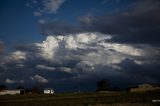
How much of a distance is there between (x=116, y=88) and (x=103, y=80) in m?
9.33

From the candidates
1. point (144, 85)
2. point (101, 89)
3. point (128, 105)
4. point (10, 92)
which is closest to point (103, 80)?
point (101, 89)

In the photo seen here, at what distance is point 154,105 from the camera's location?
4325 cm

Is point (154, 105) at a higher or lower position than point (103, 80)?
lower

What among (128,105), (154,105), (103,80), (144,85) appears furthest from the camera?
(103,80)

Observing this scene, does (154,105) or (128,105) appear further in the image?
(128,105)

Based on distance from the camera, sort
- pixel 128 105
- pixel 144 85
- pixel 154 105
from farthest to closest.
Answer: pixel 144 85
pixel 128 105
pixel 154 105

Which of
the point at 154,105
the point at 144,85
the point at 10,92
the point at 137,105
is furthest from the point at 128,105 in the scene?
the point at 10,92

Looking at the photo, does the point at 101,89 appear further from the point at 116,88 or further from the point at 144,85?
the point at 144,85

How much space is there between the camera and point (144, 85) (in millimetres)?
186500

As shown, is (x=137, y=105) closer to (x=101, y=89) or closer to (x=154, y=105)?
(x=154, y=105)

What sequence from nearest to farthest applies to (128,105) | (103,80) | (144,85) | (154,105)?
(154,105) < (128,105) < (144,85) < (103,80)

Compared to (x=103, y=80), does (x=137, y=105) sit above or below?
below

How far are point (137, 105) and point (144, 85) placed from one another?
5686 inches

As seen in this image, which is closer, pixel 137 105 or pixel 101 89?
pixel 137 105
